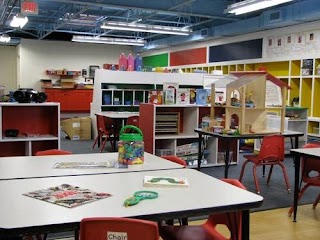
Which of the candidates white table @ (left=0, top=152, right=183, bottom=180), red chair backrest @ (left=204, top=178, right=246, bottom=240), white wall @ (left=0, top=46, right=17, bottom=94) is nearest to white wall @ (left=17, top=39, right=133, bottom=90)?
white wall @ (left=0, top=46, right=17, bottom=94)

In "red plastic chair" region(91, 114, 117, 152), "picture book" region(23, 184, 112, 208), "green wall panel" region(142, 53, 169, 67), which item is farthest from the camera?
"green wall panel" region(142, 53, 169, 67)

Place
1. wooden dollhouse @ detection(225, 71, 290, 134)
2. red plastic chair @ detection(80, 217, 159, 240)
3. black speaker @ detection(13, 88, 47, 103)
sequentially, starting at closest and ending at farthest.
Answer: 1. red plastic chair @ detection(80, 217, 159, 240)
2. black speaker @ detection(13, 88, 47, 103)
3. wooden dollhouse @ detection(225, 71, 290, 134)

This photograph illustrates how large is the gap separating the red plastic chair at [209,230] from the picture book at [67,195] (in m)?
0.57

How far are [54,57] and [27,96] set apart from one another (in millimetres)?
11984

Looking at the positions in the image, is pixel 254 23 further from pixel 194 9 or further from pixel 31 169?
pixel 31 169

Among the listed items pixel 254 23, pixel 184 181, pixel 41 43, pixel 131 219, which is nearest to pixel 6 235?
pixel 131 219

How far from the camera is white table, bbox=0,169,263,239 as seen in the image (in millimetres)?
1604

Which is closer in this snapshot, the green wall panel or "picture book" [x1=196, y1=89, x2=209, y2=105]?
"picture book" [x1=196, y1=89, x2=209, y2=105]

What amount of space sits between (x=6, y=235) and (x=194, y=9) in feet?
29.2

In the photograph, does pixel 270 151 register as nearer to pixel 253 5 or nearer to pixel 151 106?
pixel 151 106

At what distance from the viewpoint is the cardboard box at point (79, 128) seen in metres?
9.62

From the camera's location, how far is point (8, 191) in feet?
6.73

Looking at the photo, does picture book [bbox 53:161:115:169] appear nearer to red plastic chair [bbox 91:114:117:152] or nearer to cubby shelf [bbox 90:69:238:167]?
cubby shelf [bbox 90:69:238:167]

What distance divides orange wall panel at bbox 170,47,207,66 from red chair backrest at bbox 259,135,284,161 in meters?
8.16
